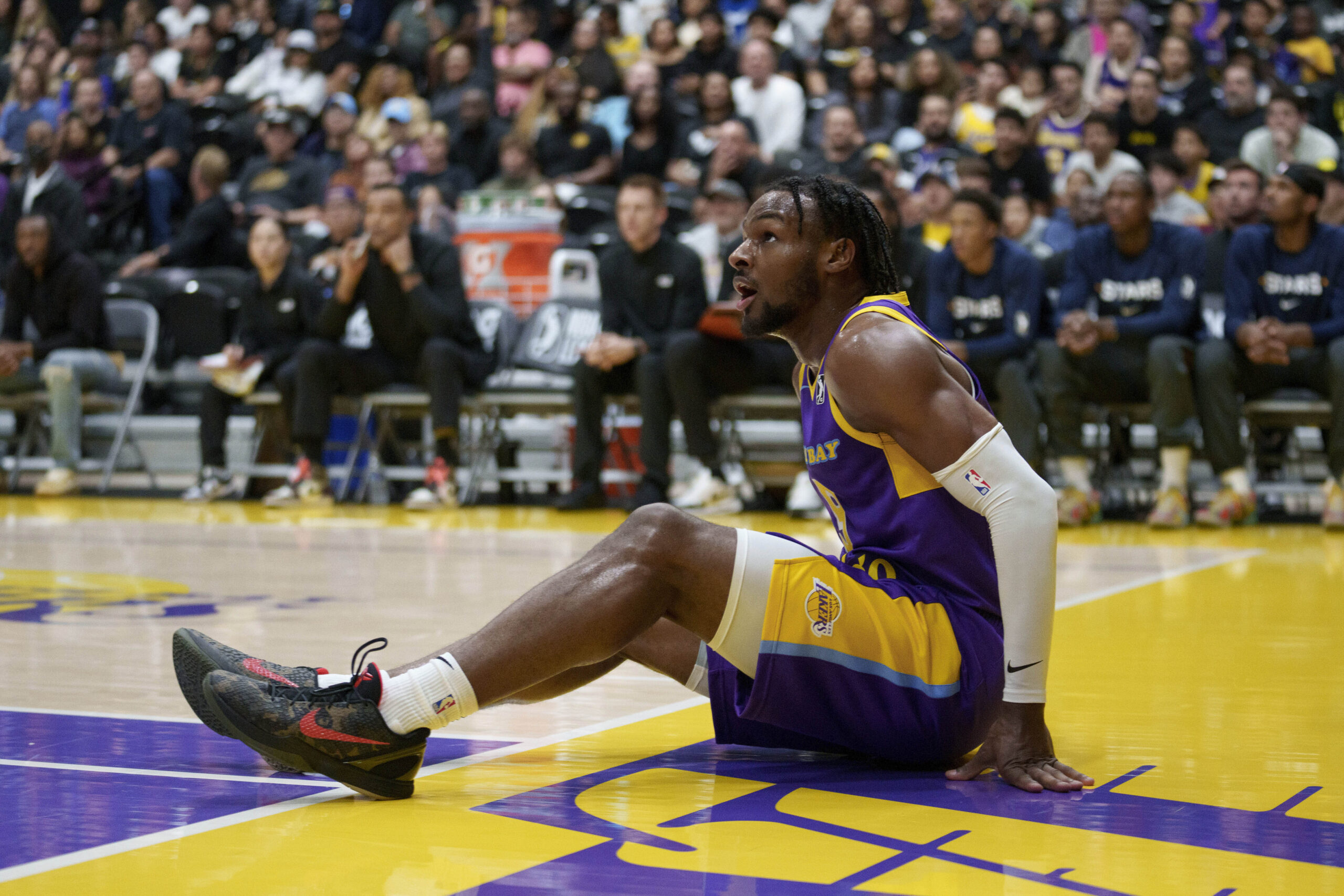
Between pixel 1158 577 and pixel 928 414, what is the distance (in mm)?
3363

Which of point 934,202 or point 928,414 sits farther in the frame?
point 934,202

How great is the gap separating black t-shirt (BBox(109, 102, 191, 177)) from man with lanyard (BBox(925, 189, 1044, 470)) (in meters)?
7.55

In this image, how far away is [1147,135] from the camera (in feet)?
33.1

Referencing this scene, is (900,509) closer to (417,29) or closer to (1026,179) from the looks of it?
(1026,179)

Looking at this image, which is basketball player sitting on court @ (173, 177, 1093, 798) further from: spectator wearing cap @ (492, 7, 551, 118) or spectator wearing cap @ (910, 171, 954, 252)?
spectator wearing cap @ (492, 7, 551, 118)

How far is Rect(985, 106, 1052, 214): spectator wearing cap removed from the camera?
387 inches

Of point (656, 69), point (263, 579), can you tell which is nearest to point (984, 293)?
point (263, 579)

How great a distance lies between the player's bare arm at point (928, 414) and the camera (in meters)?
2.42

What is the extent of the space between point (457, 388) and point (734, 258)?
6068 millimetres

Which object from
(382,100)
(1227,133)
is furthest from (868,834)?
(382,100)

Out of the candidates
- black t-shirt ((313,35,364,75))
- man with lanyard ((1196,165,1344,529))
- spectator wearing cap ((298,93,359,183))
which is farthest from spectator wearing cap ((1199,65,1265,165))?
black t-shirt ((313,35,364,75))

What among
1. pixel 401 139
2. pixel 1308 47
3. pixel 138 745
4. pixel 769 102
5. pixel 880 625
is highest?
pixel 1308 47

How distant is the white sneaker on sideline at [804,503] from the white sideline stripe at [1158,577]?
6.92 feet

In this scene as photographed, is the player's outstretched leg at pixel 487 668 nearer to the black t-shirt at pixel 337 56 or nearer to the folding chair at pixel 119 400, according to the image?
the folding chair at pixel 119 400
